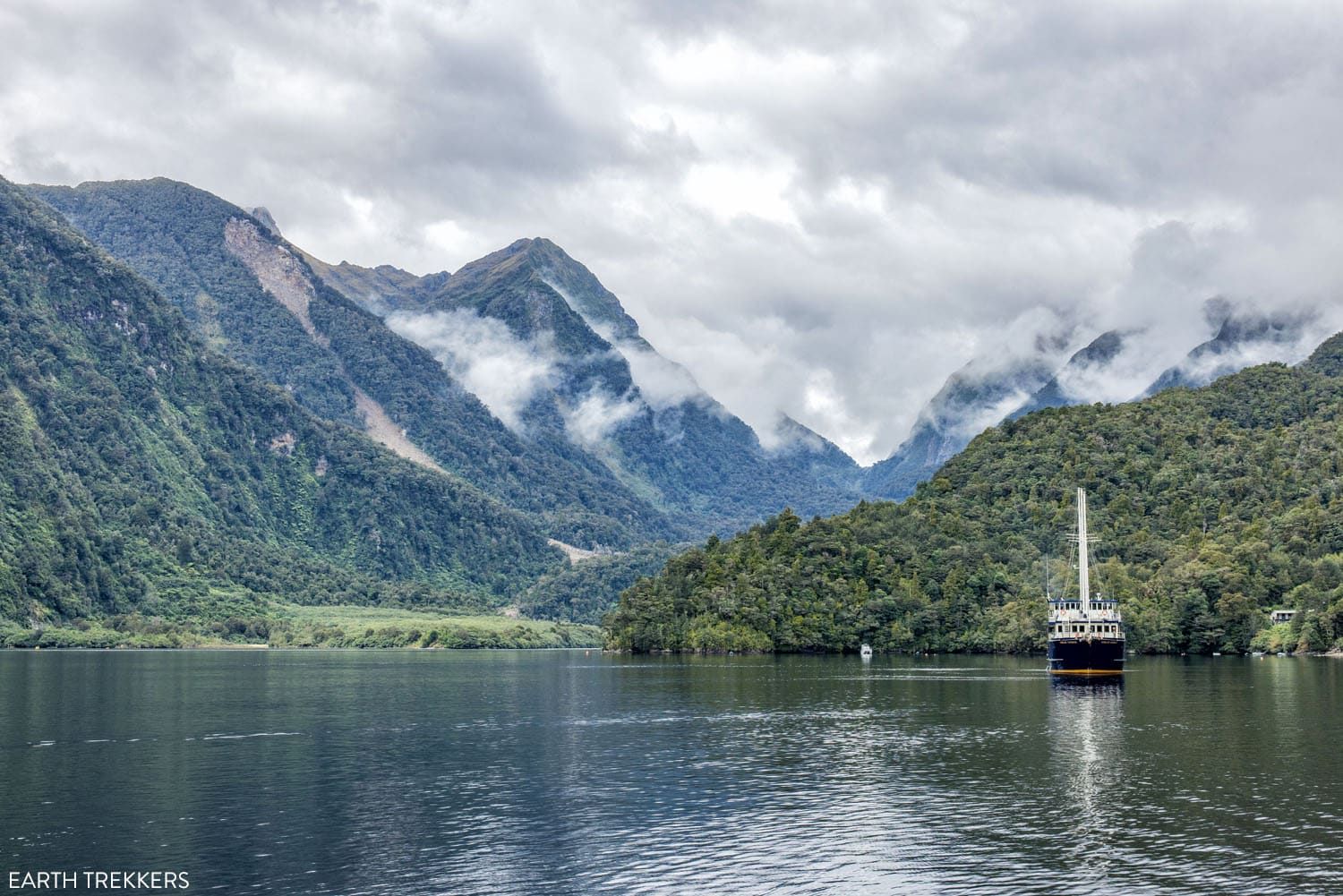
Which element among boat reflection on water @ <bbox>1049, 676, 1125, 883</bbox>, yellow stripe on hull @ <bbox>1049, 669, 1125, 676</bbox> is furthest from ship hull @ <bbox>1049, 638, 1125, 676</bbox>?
boat reflection on water @ <bbox>1049, 676, 1125, 883</bbox>

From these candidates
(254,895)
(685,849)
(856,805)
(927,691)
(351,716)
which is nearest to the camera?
(254,895)

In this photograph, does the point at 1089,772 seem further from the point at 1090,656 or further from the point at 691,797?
the point at 1090,656

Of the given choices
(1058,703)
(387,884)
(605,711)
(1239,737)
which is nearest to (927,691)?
(1058,703)

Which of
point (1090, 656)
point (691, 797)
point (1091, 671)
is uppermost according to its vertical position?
point (1090, 656)

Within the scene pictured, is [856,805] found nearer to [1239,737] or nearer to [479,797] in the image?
[479,797]

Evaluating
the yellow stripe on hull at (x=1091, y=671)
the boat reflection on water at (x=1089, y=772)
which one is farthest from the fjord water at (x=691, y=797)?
the yellow stripe on hull at (x=1091, y=671)

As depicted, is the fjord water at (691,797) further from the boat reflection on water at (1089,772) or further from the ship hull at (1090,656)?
the ship hull at (1090,656)

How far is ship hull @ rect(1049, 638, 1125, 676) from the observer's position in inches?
7495

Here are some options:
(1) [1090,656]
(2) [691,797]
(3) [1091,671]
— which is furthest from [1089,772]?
(1) [1090,656]

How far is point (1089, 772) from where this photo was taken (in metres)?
91.1

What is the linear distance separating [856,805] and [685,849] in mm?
16338

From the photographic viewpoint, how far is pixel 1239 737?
108 m

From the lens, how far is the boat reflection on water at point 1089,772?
6694 cm

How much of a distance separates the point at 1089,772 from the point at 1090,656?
104992 millimetres
